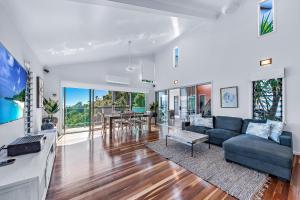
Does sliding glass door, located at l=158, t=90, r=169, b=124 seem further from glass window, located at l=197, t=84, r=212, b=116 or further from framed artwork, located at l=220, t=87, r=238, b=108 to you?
framed artwork, located at l=220, t=87, r=238, b=108

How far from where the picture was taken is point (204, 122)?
15.6ft

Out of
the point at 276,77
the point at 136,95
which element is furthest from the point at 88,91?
the point at 276,77

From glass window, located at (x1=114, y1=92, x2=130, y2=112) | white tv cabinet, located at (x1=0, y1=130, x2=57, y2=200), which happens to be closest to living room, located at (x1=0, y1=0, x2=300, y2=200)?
white tv cabinet, located at (x1=0, y1=130, x2=57, y2=200)

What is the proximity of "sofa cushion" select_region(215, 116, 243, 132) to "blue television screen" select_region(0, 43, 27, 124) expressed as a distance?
4.93 metres

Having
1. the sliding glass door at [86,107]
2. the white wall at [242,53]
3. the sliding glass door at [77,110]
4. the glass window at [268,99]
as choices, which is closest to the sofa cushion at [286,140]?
the white wall at [242,53]

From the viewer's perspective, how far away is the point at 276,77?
3643 millimetres

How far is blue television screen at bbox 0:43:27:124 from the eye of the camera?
5.47 feet

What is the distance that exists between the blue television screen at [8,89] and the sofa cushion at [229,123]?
4.93 metres

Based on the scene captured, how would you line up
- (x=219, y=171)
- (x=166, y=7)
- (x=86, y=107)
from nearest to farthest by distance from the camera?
(x=219, y=171) < (x=166, y=7) < (x=86, y=107)

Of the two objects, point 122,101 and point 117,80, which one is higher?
point 117,80

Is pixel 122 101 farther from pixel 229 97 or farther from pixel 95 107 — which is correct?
pixel 229 97

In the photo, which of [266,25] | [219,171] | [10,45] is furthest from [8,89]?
[266,25]

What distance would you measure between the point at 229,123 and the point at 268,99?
3.91 feet

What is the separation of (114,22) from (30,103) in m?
2.75
